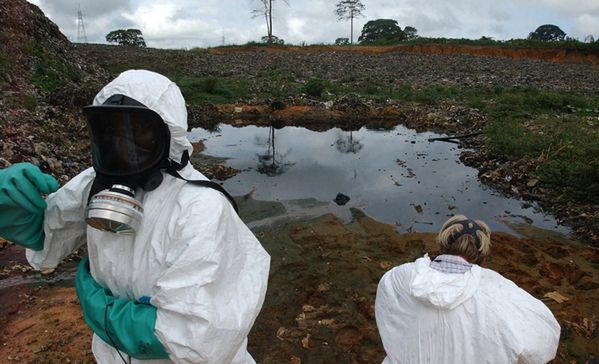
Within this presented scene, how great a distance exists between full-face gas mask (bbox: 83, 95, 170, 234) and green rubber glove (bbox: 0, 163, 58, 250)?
0.29m

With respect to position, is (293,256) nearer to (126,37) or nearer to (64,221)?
(64,221)

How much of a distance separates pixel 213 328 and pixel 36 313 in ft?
10.1

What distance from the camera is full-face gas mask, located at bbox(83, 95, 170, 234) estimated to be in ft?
4.30

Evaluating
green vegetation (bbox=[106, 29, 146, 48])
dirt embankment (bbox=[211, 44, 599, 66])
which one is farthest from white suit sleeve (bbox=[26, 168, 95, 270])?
green vegetation (bbox=[106, 29, 146, 48])

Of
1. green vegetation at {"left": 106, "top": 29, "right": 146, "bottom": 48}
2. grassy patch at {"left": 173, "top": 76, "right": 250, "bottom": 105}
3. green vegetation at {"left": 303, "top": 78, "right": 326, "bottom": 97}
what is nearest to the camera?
grassy patch at {"left": 173, "top": 76, "right": 250, "bottom": 105}

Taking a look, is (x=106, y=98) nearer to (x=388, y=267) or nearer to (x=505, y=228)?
(x=388, y=267)

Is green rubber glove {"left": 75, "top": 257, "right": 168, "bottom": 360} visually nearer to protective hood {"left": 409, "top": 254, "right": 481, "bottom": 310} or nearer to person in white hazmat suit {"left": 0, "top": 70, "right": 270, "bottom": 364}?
person in white hazmat suit {"left": 0, "top": 70, "right": 270, "bottom": 364}

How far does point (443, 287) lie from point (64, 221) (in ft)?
4.71

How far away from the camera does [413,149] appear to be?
10.2 meters

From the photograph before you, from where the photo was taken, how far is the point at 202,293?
122 cm

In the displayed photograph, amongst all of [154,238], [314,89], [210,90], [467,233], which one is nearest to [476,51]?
[314,89]

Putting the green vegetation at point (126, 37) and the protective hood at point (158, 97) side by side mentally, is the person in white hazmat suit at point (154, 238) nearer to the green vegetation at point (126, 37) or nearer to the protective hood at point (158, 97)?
the protective hood at point (158, 97)

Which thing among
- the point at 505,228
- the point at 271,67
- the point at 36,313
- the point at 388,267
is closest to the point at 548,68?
the point at 271,67

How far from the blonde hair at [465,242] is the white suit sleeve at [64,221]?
148cm
